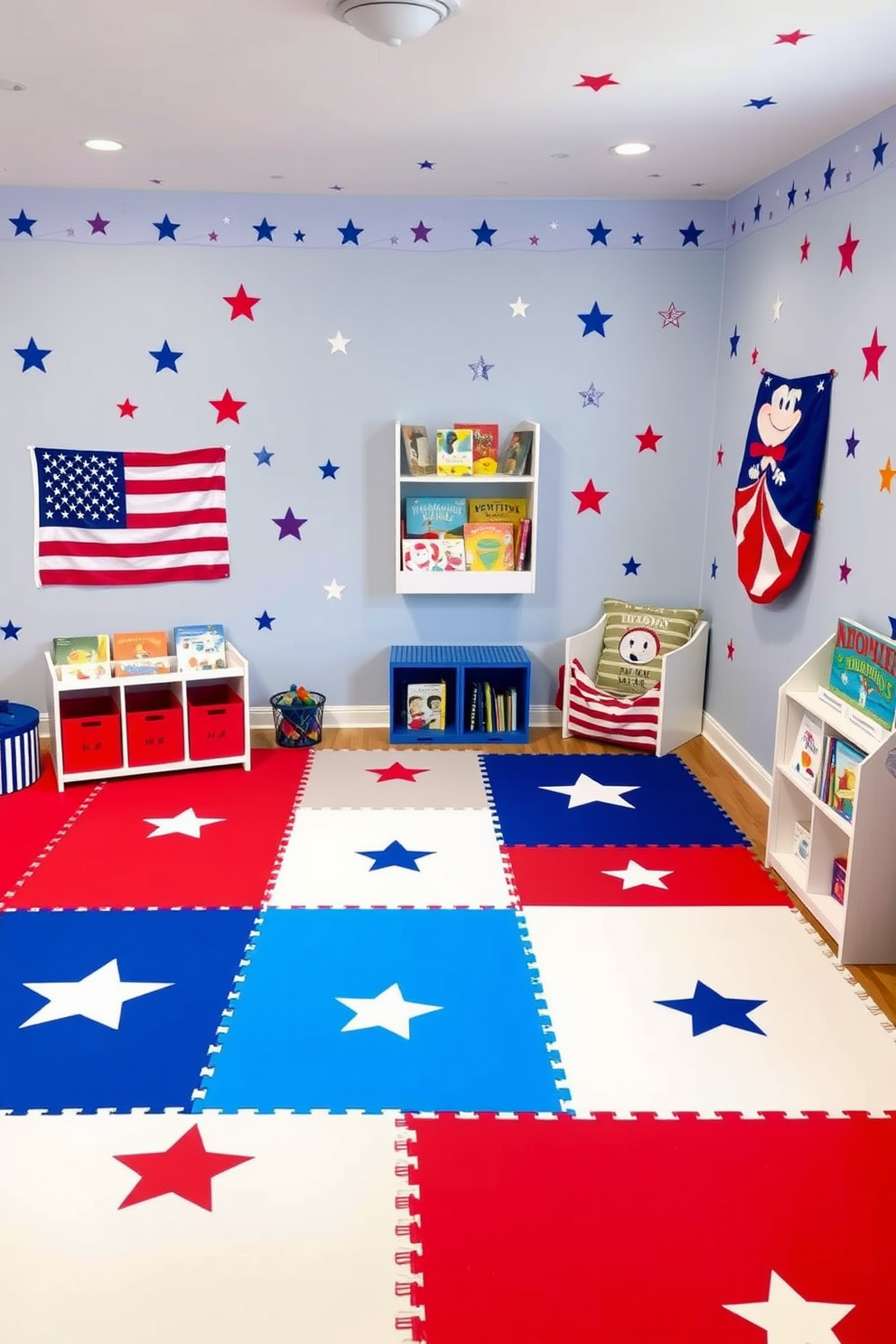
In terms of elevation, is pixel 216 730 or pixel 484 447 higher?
pixel 484 447

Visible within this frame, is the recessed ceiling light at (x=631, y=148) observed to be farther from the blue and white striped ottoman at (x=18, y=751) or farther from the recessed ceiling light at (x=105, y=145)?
the blue and white striped ottoman at (x=18, y=751)

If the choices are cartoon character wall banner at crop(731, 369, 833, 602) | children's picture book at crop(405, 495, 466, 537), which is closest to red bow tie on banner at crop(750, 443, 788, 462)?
cartoon character wall banner at crop(731, 369, 833, 602)

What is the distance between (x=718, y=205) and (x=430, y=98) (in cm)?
213

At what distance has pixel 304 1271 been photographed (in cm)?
213

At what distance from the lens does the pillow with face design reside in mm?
5199

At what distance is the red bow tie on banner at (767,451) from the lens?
165 inches

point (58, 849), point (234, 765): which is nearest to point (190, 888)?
point (58, 849)

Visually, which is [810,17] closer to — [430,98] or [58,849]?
[430,98]

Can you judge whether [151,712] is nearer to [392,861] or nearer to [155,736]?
[155,736]

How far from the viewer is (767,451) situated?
4.32 m

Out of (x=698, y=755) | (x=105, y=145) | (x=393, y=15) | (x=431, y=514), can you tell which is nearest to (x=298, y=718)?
(x=431, y=514)

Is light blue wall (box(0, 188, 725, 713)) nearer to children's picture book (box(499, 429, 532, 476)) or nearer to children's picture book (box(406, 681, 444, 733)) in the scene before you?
children's picture book (box(499, 429, 532, 476))

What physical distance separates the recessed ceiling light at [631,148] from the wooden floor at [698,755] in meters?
2.47

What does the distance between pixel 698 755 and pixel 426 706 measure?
49.9 inches
